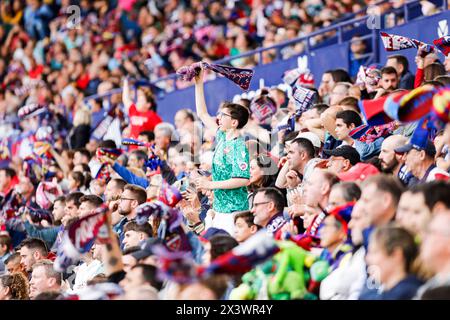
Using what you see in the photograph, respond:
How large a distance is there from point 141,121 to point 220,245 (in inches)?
255

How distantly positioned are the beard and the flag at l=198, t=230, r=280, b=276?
7.13 ft

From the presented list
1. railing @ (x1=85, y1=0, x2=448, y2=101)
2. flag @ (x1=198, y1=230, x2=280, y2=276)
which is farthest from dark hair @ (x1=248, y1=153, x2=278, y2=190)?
flag @ (x1=198, y1=230, x2=280, y2=276)

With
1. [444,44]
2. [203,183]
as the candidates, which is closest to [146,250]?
[203,183]

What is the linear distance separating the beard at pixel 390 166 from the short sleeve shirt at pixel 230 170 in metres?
1.24

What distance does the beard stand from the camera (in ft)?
22.6

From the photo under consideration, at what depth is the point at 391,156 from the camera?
6.95 m

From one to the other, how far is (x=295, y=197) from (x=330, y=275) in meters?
2.14

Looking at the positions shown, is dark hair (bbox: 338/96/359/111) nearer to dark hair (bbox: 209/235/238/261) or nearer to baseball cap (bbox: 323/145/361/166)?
baseball cap (bbox: 323/145/361/166)

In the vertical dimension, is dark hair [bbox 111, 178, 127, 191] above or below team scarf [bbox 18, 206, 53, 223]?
above

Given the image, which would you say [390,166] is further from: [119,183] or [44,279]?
[119,183]

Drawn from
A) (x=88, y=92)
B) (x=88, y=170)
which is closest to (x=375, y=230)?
(x=88, y=170)

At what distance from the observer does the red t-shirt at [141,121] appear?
480 inches

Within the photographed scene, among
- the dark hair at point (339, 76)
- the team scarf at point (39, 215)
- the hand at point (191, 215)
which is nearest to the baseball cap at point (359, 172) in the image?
the hand at point (191, 215)

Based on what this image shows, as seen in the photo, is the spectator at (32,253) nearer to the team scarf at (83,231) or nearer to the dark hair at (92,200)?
the dark hair at (92,200)
